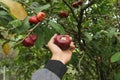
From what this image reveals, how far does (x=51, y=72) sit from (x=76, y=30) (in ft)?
2.09

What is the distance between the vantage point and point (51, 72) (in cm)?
116

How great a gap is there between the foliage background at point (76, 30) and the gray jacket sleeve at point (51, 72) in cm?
16

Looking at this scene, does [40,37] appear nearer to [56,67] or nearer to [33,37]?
[33,37]

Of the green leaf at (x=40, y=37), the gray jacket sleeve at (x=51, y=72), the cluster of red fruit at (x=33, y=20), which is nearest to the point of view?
the gray jacket sleeve at (x=51, y=72)

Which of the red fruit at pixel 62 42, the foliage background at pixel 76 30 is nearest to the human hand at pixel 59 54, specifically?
the red fruit at pixel 62 42

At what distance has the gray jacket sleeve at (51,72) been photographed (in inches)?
44.4

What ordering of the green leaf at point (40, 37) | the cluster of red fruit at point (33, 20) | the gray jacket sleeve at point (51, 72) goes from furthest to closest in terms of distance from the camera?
the green leaf at point (40, 37), the cluster of red fruit at point (33, 20), the gray jacket sleeve at point (51, 72)

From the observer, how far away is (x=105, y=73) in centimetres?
206

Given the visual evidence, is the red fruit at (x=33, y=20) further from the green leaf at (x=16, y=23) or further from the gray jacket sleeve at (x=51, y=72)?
the gray jacket sleeve at (x=51, y=72)

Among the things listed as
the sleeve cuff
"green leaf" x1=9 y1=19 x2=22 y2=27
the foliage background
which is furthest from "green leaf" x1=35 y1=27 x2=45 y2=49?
the sleeve cuff

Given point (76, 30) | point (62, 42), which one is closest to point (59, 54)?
point (62, 42)

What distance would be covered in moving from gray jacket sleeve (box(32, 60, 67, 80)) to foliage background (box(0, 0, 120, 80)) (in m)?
0.16

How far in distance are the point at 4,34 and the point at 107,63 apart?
865mm

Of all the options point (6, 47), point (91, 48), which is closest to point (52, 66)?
point (6, 47)
